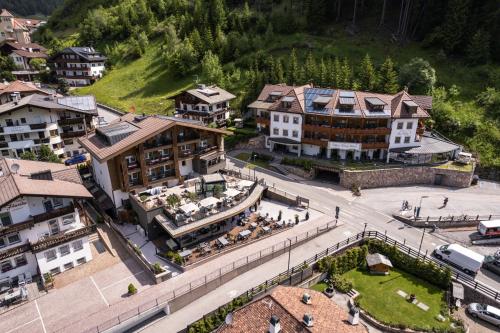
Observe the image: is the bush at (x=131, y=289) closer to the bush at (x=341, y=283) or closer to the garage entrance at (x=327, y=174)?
the bush at (x=341, y=283)

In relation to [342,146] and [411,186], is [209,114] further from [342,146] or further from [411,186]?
[411,186]

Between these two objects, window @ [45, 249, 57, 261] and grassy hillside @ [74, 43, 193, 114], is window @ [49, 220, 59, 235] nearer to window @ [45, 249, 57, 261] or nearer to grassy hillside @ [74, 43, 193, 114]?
window @ [45, 249, 57, 261]

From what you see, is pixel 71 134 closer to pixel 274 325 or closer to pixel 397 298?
pixel 274 325

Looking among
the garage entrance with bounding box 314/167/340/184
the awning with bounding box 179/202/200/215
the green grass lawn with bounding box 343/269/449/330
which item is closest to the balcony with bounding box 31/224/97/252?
the awning with bounding box 179/202/200/215

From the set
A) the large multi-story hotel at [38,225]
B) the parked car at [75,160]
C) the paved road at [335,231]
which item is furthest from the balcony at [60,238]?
the parked car at [75,160]

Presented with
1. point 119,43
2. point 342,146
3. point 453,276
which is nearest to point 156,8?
point 119,43

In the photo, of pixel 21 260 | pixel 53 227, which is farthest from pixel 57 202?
pixel 21 260
